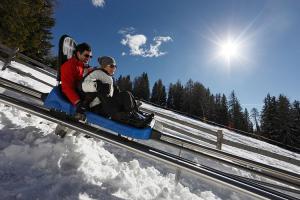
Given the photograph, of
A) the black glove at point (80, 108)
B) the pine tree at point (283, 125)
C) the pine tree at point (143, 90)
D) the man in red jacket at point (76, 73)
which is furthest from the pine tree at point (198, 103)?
the black glove at point (80, 108)

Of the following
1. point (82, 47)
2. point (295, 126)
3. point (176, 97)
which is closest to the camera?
point (82, 47)

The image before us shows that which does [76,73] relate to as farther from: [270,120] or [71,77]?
[270,120]

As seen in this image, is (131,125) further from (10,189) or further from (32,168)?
(10,189)

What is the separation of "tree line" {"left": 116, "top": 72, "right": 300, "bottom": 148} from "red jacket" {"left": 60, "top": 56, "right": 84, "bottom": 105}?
42.6 metres

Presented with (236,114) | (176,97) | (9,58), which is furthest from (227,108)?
(9,58)

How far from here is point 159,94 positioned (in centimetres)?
7225

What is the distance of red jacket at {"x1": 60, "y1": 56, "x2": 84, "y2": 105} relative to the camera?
407 centimetres

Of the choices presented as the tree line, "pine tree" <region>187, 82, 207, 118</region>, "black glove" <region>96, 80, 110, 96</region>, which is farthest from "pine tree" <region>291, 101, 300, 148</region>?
"black glove" <region>96, 80, 110, 96</region>

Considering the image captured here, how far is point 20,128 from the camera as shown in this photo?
4.14m

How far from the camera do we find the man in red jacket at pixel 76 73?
401cm

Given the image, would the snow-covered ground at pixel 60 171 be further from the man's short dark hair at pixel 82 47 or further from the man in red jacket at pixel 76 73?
the man's short dark hair at pixel 82 47

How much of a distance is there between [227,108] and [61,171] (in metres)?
61.5

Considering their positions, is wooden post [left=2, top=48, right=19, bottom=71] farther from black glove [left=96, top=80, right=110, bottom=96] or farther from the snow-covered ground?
black glove [left=96, top=80, right=110, bottom=96]

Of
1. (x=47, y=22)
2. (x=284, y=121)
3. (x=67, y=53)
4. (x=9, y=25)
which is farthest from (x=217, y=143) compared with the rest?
(x=284, y=121)
